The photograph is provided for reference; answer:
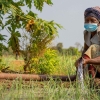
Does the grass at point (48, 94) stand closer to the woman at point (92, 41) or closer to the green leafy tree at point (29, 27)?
the woman at point (92, 41)

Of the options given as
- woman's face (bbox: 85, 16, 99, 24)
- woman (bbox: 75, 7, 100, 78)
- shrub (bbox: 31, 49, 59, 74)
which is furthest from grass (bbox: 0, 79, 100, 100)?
shrub (bbox: 31, 49, 59, 74)

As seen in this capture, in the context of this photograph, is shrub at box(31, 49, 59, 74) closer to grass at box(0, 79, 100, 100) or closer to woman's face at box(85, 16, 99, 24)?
woman's face at box(85, 16, 99, 24)

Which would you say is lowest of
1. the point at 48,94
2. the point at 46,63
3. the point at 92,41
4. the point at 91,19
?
the point at 48,94

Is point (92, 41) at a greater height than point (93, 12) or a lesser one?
lesser

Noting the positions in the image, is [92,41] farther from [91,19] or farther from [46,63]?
[46,63]

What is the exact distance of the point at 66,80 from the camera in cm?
527

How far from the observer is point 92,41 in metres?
5.16

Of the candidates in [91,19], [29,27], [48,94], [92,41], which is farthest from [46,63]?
[48,94]

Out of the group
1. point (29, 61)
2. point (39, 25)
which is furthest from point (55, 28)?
point (29, 61)

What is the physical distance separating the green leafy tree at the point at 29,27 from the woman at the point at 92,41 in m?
1.27

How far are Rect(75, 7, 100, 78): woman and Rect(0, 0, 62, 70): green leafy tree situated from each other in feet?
4.15

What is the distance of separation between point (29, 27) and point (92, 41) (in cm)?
186

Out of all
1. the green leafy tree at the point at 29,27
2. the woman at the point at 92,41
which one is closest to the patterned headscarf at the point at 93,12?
the woman at the point at 92,41

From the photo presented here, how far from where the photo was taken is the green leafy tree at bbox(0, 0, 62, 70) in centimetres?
647
